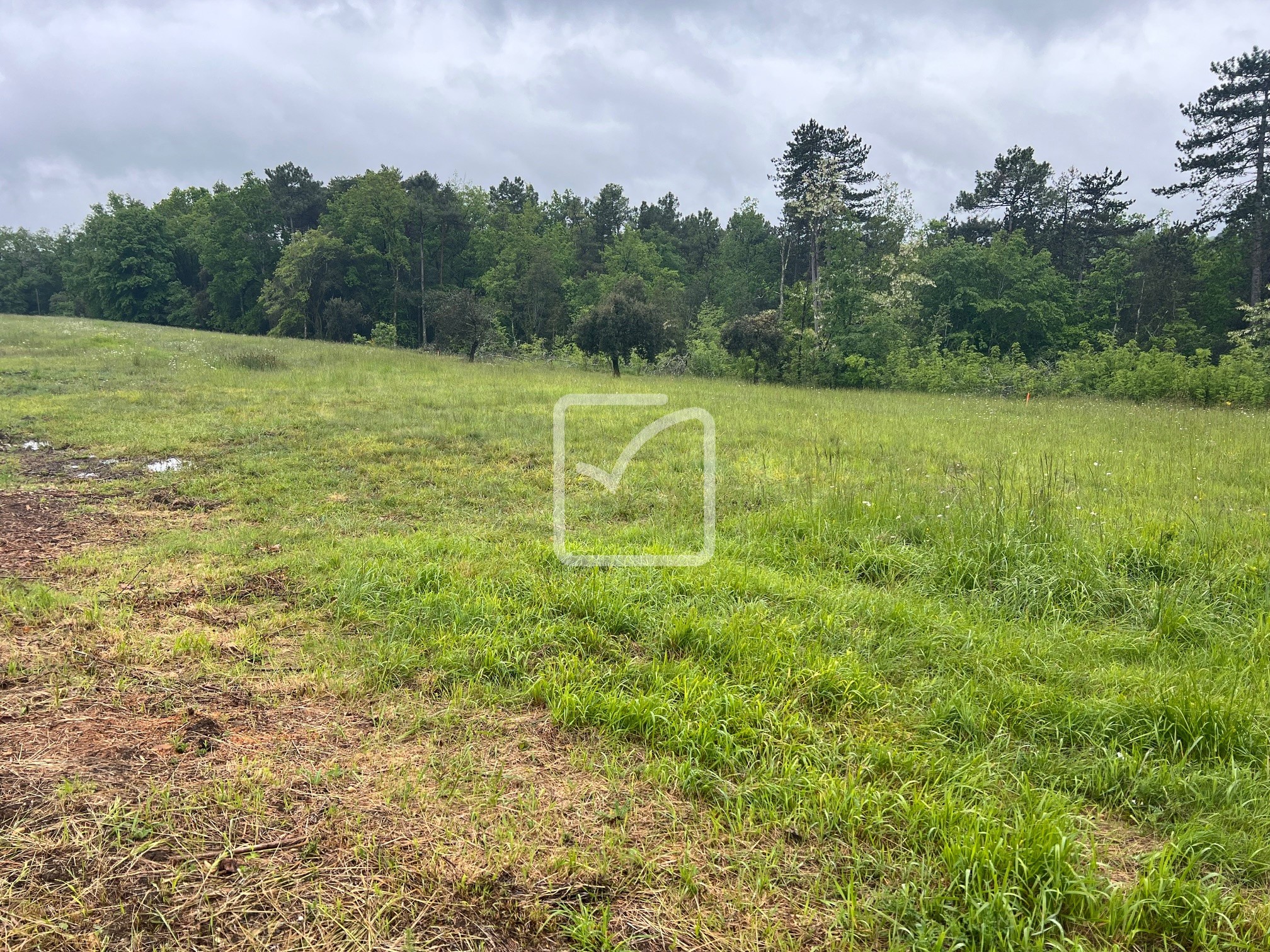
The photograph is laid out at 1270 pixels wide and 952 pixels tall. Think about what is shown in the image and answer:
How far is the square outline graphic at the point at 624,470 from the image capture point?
15.2 ft

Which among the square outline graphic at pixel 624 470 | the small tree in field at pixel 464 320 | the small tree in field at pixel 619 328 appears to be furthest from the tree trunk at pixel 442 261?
the square outline graphic at pixel 624 470

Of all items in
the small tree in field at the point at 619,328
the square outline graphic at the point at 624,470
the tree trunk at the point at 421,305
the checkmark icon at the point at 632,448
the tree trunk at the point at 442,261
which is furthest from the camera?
the tree trunk at the point at 442,261

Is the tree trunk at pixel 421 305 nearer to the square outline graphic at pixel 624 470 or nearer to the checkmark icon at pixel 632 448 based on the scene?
the square outline graphic at pixel 624 470

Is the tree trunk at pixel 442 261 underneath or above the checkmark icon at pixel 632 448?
above

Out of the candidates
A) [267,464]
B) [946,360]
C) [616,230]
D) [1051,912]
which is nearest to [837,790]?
[1051,912]

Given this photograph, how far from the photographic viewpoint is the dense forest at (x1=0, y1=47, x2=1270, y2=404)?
2492 centimetres

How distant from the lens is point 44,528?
200 inches

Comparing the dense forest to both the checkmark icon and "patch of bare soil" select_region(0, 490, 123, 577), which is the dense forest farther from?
"patch of bare soil" select_region(0, 490, 123, 577)

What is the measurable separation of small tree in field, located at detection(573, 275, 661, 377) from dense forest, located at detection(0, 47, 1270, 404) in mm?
84

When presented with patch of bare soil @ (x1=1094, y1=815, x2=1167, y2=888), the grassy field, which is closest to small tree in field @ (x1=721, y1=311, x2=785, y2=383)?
the grassy field

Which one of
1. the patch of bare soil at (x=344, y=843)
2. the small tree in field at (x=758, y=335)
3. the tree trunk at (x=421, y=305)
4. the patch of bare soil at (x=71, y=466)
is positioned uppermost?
the tree trunk at (x=421, y=305)

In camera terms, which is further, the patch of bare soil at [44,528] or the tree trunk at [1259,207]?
the tree trunk at [1259,207]

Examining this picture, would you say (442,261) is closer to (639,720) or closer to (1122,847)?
(639,720)

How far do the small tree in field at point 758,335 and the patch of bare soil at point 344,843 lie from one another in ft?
74.8
